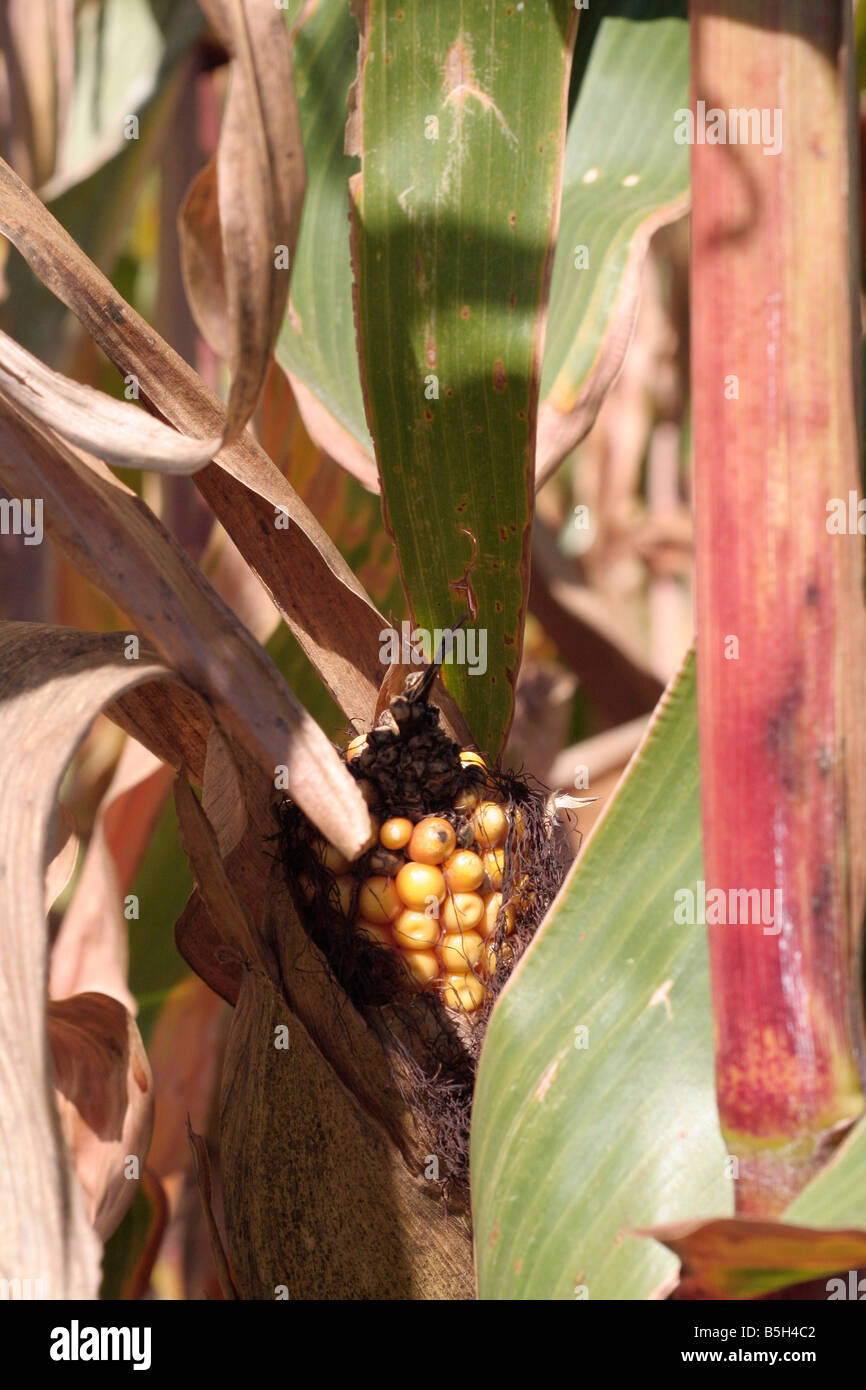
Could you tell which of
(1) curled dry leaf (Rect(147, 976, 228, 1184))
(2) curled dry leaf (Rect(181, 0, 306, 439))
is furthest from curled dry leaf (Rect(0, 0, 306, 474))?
(1) curled dry leaf (Rect(147, 976, 228, 1184))

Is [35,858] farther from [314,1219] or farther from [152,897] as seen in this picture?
[152,897]

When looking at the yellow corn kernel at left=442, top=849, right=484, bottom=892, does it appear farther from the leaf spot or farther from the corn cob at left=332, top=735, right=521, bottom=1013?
the leaf spot

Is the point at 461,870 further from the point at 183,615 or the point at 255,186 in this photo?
the point at 255,186

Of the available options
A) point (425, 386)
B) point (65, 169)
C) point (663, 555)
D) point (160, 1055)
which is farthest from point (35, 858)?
point (663, 555)

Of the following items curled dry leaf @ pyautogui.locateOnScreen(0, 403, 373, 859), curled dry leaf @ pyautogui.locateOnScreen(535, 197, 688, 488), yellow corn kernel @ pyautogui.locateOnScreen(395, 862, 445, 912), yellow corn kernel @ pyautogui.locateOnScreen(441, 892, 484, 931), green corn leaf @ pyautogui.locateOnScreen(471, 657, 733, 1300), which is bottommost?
green corn leaf @ pyautogui.locateOnScreen(471, 657, 733, 1300)

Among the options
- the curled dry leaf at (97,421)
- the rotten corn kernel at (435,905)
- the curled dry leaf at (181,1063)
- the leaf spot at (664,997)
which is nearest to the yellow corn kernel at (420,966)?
the rotten corn kernel at (435,905)

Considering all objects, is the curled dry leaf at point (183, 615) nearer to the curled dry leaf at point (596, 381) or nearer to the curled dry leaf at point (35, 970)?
the curled dry leaf at point (35, 970)

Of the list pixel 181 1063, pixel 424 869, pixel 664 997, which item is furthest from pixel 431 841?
pixel 181 1063
